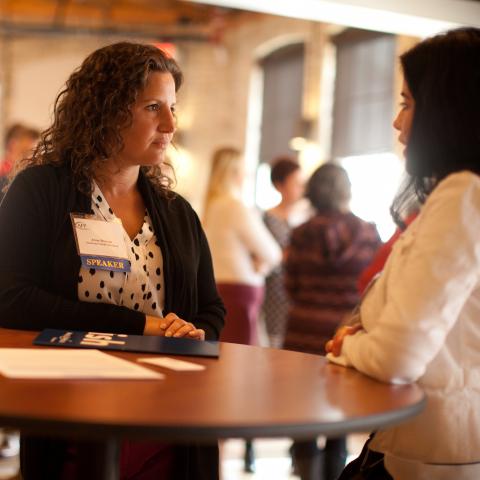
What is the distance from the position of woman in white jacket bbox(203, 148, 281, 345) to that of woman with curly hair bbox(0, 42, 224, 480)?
213cm

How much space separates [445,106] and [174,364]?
0.65 metres

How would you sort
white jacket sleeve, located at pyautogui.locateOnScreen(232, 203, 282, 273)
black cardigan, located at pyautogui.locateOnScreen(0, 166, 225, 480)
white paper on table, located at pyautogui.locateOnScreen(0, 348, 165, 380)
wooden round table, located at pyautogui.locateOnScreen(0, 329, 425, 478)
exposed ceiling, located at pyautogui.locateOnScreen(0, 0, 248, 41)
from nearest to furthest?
1. wooden round table, located at pyautogui.locateOnScreen(0, 329, 425, 478)
2. white paper on table, located at pyautogui.locateOnScreen(0, 348, 165, 380)
3. black cardigan, located at pyautogui.locateOnScreen(0, 166, 225, 480)
4. white jacket sleeve, located at pyautogui.locateOnScreen(232, 203, 282, 273)
5. exposed ceiling, located at pyautogui.locateOnScreen(0, 0, 248, 41)

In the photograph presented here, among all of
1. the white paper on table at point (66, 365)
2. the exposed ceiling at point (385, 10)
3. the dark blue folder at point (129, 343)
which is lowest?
the white paper on table at point (66, 365)

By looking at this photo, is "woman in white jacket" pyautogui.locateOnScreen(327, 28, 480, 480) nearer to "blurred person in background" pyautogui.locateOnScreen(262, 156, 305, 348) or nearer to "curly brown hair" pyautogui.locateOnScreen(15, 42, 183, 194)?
"curly brown hair" pyautogui.locateOnScreen(15, 42, 183, 194)

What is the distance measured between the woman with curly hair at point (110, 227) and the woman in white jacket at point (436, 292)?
0.57 metres

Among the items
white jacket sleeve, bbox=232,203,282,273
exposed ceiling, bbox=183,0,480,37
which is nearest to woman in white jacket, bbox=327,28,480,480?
exposed ceiling, bbox=183,0,480,37

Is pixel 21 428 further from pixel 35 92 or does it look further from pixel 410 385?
pixel 35 92

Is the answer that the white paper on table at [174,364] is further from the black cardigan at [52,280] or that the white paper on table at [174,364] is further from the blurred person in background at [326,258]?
the blurred person in background at [326,258]

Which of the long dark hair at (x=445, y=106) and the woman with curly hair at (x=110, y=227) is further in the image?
the woman with curly hair at (x=110, y=227)

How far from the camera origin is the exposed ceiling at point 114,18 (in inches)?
420

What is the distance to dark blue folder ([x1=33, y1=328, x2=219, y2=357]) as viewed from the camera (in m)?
1.53

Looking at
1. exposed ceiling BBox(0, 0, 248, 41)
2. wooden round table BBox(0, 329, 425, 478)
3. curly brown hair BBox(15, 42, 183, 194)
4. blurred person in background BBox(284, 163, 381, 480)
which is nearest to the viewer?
wooden round table BBox(0, 329, 425, 478)

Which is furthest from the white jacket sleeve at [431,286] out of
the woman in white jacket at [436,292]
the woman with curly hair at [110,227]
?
the woman with curly hair at [110,227]

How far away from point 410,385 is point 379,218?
696 centimetres
